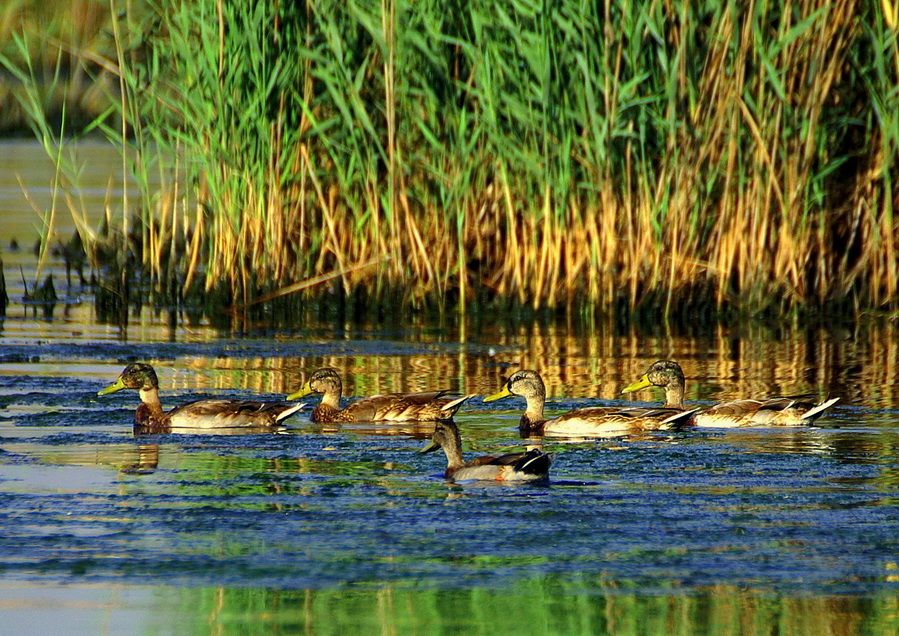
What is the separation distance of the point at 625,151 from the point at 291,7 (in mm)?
2755

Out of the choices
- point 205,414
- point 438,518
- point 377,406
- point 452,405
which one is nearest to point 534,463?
point 438,518

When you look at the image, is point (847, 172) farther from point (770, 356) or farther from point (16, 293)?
point (16, 293)

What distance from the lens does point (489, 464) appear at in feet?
29.5

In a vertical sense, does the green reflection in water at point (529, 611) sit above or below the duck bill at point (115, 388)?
below

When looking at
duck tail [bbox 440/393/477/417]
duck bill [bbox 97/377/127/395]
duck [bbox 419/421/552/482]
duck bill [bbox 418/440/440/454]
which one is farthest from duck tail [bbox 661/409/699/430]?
duck bill [bbox 97/377/127/395]

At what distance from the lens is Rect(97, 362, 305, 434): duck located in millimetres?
10617

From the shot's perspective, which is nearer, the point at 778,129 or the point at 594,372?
the point at 594,372

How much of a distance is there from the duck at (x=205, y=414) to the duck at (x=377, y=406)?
0.37m

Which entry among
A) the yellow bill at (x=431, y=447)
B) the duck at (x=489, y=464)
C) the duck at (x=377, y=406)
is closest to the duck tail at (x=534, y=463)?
the duck at (x=489, y=464)

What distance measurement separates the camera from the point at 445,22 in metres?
14.4

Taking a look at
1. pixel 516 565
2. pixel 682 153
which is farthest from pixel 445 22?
pixel 516 565

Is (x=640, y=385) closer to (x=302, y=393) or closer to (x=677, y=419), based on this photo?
(x=677, y=419)

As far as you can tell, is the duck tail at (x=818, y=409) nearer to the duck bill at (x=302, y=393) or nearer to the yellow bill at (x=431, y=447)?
the yellow bill at (x=431, y=447)

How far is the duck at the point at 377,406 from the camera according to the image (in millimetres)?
10859
